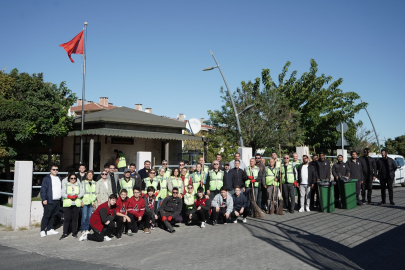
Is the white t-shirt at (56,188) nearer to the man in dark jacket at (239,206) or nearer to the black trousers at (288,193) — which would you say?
the man in dark jacket at (239,206)

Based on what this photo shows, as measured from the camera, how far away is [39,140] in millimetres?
17469

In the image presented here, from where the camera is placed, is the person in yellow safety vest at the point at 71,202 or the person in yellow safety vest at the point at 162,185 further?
the person in yellow safety vest at the point at 162,185

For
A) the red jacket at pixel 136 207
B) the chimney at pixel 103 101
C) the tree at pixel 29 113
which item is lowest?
the red jacket at pixel 136 207

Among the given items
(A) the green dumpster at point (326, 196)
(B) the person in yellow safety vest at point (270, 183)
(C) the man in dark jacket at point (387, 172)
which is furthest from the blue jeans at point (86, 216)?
(C) the man in dark jacket at point (387, 172)

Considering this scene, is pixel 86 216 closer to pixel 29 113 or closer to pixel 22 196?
pixel 22 196

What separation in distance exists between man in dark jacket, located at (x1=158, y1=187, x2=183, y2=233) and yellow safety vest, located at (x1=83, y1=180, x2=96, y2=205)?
73.3 inches

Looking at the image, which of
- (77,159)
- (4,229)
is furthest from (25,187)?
(77,159)

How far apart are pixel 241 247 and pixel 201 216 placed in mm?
2796

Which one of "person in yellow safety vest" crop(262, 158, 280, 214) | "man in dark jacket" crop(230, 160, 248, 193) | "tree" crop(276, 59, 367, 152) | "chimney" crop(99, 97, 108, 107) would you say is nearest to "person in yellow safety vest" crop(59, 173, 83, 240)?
"man in dark jacket" crop(230, 160, 248, 193)

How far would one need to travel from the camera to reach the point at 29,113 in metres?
16.3

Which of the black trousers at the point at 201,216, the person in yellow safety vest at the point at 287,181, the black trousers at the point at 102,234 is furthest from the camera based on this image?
the person in yellow safety vest at the point at 287,181

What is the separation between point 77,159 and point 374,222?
1677 cm

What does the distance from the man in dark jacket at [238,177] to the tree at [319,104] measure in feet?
54.9

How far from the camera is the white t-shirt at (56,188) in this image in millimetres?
9305
